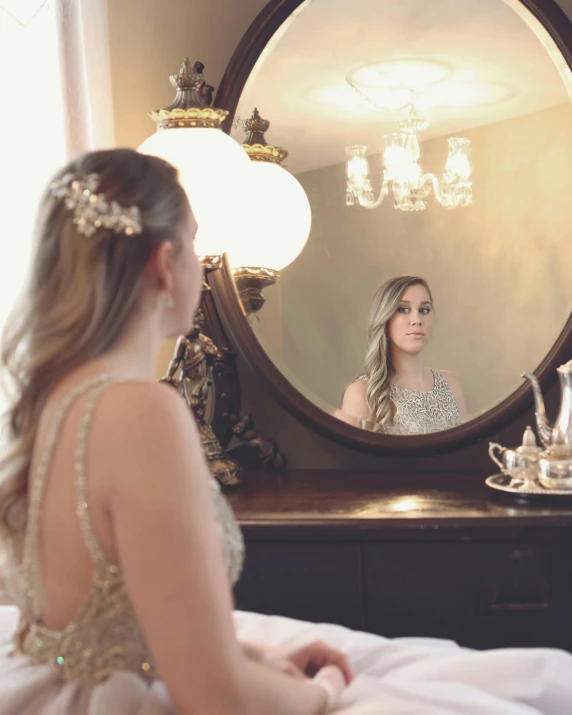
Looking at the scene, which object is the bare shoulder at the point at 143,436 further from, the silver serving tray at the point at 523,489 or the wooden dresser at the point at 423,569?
the silver serving tray at the point at 523,489

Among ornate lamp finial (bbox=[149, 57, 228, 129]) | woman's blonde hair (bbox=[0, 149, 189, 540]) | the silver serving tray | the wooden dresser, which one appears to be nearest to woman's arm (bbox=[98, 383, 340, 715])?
woman's blonde hair (bbox=[0, 149, 189, 540])

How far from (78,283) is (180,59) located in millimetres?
1296

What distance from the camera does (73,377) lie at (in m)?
1.03

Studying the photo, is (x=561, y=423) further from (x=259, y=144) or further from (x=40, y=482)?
(x=40, y=482)

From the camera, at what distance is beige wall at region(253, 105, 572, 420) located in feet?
6.44

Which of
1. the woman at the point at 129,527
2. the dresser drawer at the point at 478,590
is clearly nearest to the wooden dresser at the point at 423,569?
the dresser drawer at the point at 478,590

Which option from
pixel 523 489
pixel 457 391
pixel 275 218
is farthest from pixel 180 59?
pixel 523 489

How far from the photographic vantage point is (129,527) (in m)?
0.90

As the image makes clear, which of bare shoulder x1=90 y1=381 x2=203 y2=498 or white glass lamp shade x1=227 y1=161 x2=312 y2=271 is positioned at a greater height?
white glass lamp shade x1=227 y1=161 x2=312 y2=271

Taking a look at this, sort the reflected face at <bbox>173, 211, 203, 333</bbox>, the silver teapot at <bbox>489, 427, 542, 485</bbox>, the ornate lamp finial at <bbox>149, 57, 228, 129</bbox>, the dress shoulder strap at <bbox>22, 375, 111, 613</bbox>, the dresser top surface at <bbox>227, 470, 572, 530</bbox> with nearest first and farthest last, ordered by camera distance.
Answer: the dress shoulder strap at <bbox>22, 375, 111, 613</bbox>, the reflected face at <bbox>173, 211, 203, 333</bbox>, the dresser top surface at <bbox>227, 470, 572, 530</bbox>, the silver teapot at <bbox>489, 427, 542, 485</bbox>, the ornate lamp finial at <bbox>149, 57, 228, 129</bbox>

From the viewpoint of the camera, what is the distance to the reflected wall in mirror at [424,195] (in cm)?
196

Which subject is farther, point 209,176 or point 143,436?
point 209,176

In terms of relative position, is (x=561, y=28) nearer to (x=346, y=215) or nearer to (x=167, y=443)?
(x=346, y=215)

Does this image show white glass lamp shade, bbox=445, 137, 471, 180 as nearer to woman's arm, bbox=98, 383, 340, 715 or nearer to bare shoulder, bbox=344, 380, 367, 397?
bare shoulder, bbox=344, 380, 367, 397
